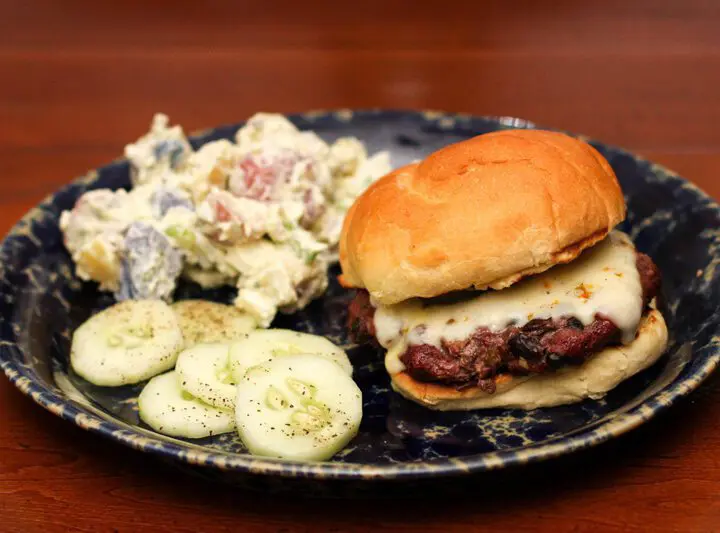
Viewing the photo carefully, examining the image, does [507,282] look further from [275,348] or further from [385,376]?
[275,348]

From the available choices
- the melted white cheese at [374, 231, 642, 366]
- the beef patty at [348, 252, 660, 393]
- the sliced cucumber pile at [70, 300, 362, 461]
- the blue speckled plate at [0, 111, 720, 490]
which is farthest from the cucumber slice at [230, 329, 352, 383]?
the beef patty at [348, 252, 660, 393]

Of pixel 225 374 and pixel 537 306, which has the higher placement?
pixel 537 306

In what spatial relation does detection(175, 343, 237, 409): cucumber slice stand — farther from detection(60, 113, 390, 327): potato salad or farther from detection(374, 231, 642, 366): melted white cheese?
detection(374, 231, 642, 366): melted white cheese

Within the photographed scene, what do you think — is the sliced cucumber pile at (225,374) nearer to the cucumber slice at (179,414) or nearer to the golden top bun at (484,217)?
the cucumber slice at (179,414)

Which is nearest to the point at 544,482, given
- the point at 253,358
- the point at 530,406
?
the point at 530,406

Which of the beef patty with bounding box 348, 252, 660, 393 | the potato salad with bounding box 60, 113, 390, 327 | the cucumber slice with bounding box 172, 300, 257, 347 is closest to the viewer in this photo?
the beef patty with bounding box 348, 252, 660, 393

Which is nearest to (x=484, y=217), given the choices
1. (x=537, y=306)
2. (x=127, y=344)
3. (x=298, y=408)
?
(x=537, y=306)

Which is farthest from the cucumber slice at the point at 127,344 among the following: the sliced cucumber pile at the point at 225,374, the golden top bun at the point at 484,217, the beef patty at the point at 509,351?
the beef patty at the point at 509,351
